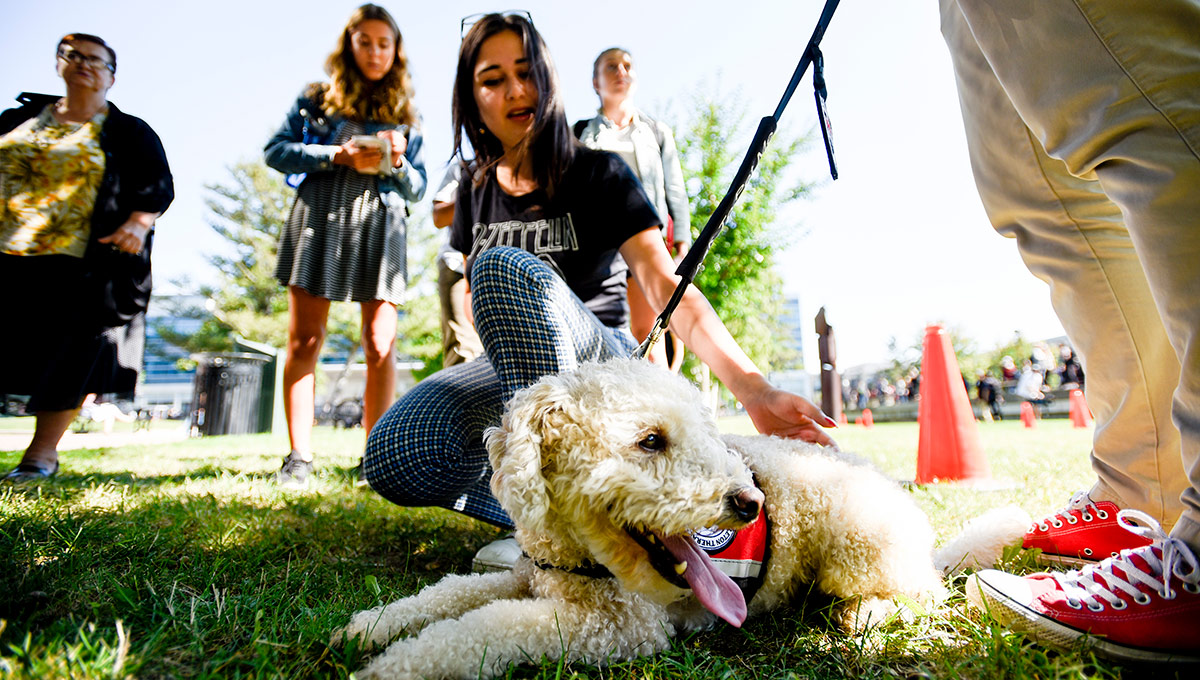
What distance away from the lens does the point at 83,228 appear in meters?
3.23

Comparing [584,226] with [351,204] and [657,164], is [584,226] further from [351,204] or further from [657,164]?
[657,164]

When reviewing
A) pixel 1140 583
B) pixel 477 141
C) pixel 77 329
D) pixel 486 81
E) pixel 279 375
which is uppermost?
pixel 486 81

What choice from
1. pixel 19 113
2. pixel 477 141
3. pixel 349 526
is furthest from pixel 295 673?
pixel 19 113

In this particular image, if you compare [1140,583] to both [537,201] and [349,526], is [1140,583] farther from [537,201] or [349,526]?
[349,526]

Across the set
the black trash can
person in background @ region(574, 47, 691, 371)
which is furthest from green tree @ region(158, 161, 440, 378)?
person in background @ region(574, 47, 691, 371)

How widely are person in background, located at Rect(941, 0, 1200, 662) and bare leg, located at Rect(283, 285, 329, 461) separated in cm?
350

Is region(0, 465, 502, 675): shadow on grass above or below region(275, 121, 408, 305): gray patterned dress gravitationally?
below

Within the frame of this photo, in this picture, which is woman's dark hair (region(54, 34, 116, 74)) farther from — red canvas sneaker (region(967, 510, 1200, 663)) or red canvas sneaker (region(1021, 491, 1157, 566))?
red canvas sneaker (region(1021, 491, 1157, 566))

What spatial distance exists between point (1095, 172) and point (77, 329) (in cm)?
468

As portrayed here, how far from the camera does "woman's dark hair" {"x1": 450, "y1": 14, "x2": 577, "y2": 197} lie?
2.63m

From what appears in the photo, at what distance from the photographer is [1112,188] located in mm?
1270

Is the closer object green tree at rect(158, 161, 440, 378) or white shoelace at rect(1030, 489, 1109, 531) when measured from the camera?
white shoelace at rect(1030, 489, 1109, 531)

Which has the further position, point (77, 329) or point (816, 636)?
point (77, 329)

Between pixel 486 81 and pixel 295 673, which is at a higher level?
pixel 486 81
